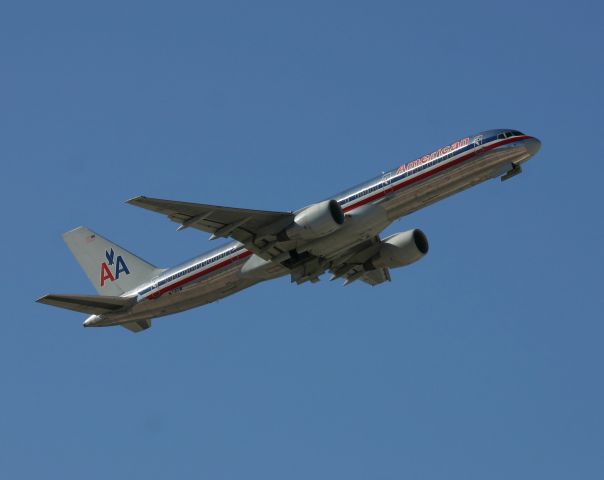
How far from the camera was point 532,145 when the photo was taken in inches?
2156

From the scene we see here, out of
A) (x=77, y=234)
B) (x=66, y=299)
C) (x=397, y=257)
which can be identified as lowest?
(x=397, y=257)

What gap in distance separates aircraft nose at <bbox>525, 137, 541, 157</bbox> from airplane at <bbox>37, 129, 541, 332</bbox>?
0.06 m

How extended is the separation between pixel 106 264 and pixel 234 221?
14.0 m

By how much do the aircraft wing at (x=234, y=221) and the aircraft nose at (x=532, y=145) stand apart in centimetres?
1194

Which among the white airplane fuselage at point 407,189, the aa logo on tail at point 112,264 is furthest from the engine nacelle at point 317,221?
the aa logo on tail at point 112,264

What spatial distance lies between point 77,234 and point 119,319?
9.59 metres

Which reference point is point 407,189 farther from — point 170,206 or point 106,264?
point 106,264

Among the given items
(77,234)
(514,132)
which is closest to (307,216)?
(514,132)

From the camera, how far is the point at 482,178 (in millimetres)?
55000

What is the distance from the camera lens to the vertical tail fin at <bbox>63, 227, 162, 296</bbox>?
62.8 m

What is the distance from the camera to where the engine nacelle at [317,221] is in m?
53.6

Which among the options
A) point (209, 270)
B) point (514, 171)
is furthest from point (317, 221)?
point (514, 171)

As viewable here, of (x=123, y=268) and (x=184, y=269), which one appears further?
(x=123, y=268)

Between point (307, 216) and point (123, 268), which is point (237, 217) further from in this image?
point (123, 268)
